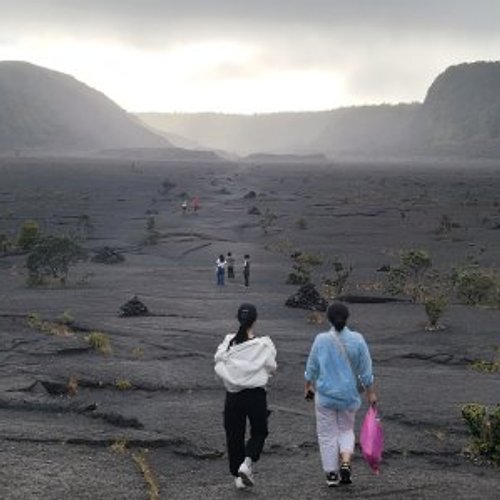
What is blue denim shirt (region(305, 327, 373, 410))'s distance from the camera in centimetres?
780

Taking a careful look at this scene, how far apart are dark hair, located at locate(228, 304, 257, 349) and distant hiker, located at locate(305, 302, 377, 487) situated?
0.67m

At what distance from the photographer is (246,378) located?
306 inches

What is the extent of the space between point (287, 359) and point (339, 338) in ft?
24.4

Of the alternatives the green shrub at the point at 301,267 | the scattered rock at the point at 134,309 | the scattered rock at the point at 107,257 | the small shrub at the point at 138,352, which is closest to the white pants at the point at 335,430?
the small shrub at the point at 138,352

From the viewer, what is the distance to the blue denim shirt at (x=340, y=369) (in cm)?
780

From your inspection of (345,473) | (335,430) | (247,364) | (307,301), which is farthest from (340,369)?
(307,301)

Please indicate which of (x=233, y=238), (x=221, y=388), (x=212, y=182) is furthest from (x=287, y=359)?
(x=212, y=182)

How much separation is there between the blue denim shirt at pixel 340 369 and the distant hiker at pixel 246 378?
49 centimetres

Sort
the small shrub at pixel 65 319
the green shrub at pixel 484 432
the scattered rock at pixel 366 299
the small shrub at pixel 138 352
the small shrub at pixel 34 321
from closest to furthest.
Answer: the green shrub at pixel 484 432
the small shrub at pixel 138 352
the small shrub at pixel 34 321
the small shrub at pixel 65 319
the scattered rock at pixel 366 299

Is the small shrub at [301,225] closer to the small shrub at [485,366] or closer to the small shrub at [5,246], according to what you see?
the small shrub at [5,246]

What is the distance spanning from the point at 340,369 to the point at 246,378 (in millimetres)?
916

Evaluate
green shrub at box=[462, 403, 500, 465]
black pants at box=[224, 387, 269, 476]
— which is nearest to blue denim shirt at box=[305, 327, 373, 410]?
black pants at box=[224, 387, 269, 476]

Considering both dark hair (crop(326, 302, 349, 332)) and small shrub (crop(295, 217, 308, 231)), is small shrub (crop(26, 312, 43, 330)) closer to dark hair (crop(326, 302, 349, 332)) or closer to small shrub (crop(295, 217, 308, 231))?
dark hair (crop(326, 302, 349, 332))

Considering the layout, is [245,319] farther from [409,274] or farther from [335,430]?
[409,274]
